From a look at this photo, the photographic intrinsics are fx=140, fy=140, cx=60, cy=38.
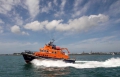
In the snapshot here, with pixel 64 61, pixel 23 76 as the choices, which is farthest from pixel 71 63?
pixel 23 76

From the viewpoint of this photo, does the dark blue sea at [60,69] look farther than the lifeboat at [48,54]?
No

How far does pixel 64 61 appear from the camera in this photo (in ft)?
103

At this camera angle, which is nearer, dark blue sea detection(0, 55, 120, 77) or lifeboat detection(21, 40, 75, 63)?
dark blue sea detection(0, 55, 120, 77)

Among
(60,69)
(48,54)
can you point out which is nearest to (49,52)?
(48,54)

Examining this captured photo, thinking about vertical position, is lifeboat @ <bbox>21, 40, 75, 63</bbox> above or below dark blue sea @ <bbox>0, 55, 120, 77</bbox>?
above

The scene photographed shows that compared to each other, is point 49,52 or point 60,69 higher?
point 49,52

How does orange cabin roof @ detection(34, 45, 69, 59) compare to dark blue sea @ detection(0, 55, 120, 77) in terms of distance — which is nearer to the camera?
dark blue sea @ detection(0, 55, 120, 77)

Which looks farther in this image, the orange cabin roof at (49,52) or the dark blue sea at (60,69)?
the orange cabin roof at (49,52)

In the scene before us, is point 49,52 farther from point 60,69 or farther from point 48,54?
point 60,69

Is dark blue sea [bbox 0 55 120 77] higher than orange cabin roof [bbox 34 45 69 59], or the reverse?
orange cabin roof [bbox 34 45 69 59]

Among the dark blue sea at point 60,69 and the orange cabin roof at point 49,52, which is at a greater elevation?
the orange cabin roof at point 49,52

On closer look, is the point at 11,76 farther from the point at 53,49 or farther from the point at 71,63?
the point at 71,63

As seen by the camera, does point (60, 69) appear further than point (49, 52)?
No

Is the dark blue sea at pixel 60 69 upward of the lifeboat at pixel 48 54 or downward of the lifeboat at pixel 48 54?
downward
